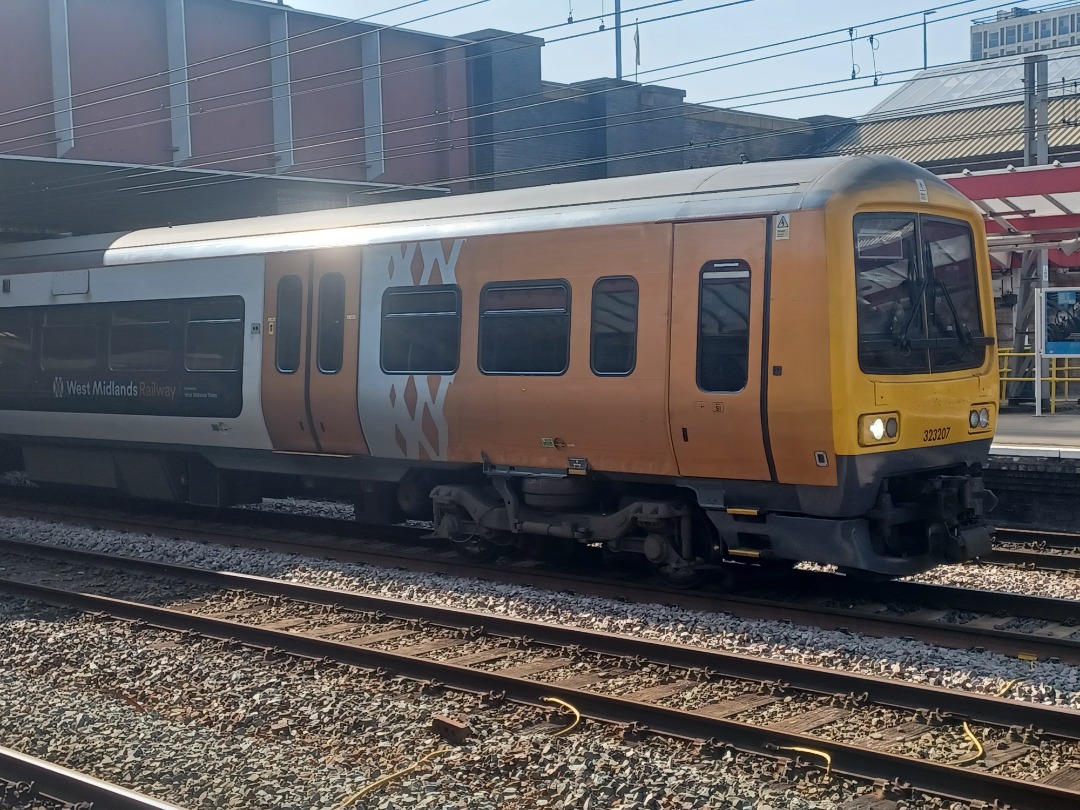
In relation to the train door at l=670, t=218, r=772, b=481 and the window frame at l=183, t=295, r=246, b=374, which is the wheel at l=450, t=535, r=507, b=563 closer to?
the train door at l=670, t=218, r=772, b=481

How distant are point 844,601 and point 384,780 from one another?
14.7 feet

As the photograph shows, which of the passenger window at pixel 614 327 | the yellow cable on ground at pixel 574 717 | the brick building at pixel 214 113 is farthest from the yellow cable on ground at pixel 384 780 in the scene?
the brick building at pixel 214 113

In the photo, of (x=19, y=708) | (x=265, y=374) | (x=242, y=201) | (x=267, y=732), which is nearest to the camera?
(x=267, y=732)

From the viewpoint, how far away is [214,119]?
21.6 meters

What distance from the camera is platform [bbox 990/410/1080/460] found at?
42.5 ft

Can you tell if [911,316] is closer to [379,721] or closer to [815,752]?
[815,752]

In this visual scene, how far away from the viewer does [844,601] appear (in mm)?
9055

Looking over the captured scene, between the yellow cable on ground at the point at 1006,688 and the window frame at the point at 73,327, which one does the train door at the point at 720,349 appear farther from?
the window frame at the point at 73,327

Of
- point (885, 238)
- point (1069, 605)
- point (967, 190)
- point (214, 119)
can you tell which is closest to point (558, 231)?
point (885, 238)

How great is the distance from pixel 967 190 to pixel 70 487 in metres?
13.0

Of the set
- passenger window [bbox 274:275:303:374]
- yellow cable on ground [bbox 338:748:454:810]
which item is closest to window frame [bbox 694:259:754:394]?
yellow cable on ground [bbox 338:748:454:810]

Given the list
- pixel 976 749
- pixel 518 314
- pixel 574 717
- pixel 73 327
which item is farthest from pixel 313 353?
pixel 976 749

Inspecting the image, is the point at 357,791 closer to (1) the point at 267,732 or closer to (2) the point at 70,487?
(1) the point at 267,732

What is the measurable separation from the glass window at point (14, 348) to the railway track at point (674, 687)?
576cm
